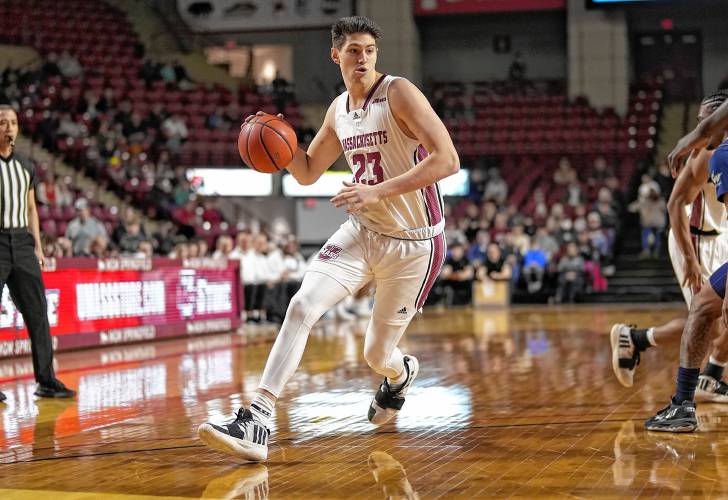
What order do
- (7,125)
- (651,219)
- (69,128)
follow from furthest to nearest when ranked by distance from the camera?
(651,219) → (69,128) → (7,125)

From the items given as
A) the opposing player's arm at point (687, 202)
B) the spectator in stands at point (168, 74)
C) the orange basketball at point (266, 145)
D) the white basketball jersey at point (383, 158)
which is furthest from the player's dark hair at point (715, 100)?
the spectator in stands at point (168, 74)

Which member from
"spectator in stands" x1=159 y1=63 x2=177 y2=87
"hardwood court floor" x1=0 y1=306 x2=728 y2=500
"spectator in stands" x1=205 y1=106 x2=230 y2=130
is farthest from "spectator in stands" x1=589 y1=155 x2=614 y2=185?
"hardwood court floor" x1=0 y1=306 x2=728 y2=500

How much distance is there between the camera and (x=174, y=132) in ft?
81.3

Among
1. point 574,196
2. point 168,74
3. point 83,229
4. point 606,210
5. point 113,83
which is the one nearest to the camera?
point 83,229

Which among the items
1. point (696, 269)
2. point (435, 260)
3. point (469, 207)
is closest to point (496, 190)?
point (469, 207)

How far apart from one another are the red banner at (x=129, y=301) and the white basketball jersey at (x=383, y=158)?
6297 mm

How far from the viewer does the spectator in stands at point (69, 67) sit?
2483cm

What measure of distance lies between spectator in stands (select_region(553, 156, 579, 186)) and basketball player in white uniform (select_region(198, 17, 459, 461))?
66.2ft

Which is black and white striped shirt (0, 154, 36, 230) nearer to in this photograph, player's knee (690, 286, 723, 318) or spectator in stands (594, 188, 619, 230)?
player's knee (690, 286, 723, 318)

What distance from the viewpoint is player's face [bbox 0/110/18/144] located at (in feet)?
23.2

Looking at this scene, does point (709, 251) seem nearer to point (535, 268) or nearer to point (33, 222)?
point (33, 222)

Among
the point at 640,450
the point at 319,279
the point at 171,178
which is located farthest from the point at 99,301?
the point at 171,178

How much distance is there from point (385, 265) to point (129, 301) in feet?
26.6

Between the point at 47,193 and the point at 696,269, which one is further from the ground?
the point at 47,193
